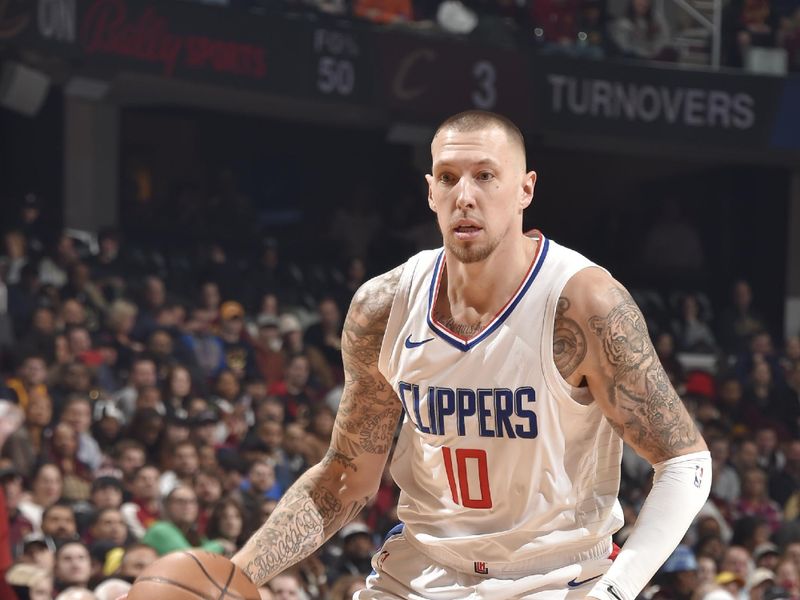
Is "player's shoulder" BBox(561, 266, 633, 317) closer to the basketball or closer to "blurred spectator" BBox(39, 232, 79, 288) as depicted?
the basketball

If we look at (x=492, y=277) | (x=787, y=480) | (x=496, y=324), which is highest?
(x=492, y=277)

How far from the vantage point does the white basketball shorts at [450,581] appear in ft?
12.0

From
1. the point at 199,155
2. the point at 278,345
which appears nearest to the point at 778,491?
the point at 278,345

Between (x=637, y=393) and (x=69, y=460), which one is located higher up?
(x=637, y=393)

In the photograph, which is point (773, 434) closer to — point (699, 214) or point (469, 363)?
point (699, 214)

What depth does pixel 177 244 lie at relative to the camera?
15023mm

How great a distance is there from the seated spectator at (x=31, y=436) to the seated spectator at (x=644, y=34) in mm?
7899

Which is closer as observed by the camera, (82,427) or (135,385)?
(82,427)

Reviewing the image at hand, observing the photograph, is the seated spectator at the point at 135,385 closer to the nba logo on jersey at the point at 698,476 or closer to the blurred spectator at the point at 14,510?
the blurred spectator at the point at 14,510

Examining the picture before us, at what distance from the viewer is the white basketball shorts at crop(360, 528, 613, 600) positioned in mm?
3650

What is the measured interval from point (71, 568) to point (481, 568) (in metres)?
4.19

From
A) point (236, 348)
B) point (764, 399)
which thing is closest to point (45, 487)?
point (236, 348)

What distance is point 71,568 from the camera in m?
7.43

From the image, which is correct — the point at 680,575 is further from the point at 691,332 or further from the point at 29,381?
the point at 691,332
